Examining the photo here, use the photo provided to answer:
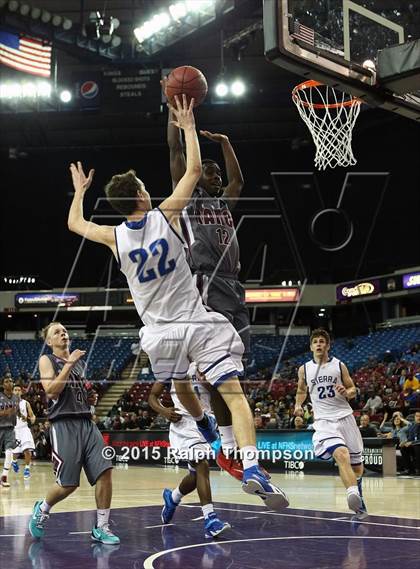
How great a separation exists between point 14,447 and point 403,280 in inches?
705

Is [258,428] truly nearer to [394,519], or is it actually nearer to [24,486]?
[24,486]

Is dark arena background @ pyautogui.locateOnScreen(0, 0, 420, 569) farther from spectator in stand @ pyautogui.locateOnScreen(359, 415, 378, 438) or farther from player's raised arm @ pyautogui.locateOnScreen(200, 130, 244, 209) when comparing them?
player's raised arm @ pyautogui.locateOnScreen(200, 130, 244, 209)

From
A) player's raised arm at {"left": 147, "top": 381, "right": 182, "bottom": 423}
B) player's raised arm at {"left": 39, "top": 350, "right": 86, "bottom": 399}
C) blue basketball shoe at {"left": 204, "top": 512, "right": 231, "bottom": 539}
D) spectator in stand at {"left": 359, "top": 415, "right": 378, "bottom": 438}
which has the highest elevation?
player's raised arm at {"left": 39, "top": 350, "right": 86, "bottom": 399}

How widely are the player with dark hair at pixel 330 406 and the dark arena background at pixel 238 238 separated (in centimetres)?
69

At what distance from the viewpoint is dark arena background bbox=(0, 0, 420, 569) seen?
32.7 ft

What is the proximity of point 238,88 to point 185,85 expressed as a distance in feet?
72.8

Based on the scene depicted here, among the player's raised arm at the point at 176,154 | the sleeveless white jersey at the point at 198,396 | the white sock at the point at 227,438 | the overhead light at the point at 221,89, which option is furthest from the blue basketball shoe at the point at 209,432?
the overhead light at the point at 221,89

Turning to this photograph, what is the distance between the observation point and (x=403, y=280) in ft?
88.7

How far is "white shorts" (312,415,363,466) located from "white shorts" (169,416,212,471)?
175 cm

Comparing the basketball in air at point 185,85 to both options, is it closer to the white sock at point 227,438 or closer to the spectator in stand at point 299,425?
the white sock at point 227,438

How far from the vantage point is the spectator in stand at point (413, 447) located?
1359 centimetres

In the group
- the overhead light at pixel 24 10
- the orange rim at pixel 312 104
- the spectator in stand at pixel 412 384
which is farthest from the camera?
the overhead light at pixel 24 10

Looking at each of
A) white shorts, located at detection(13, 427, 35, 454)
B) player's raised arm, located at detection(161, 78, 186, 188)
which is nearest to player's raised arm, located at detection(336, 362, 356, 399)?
player's raised arm, located at detection(161, 78, 186, 188)

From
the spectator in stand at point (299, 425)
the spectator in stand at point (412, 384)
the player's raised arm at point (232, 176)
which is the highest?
the player's raised arm at point (232, 176)
